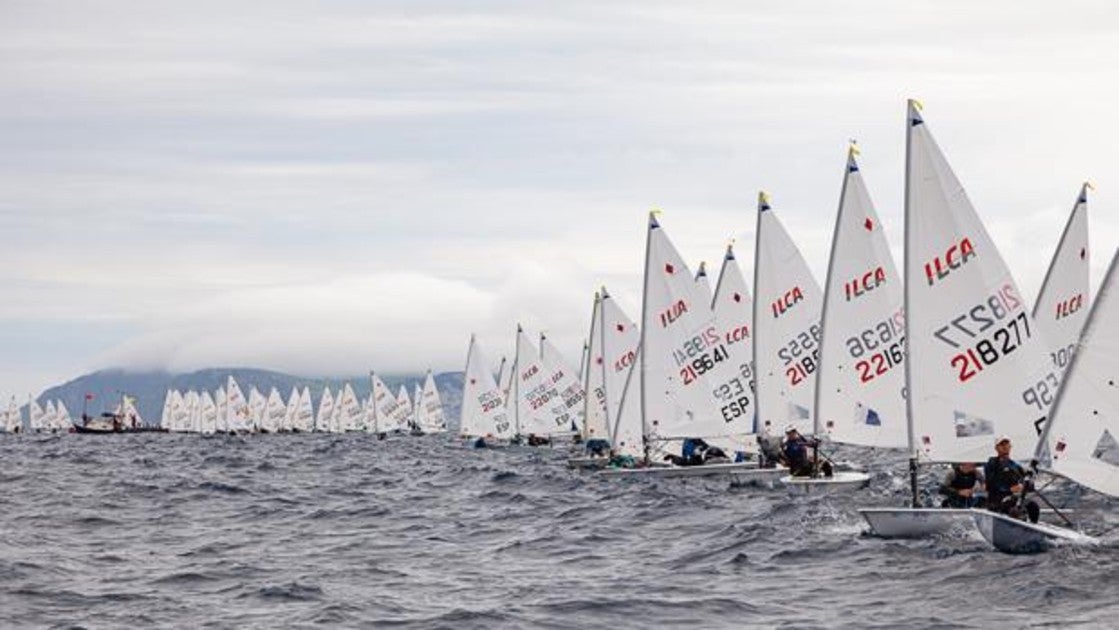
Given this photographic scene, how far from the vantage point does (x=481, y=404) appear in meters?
93.8

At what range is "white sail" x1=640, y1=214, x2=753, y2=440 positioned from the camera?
4447cm

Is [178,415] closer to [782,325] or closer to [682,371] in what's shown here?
[682,371]

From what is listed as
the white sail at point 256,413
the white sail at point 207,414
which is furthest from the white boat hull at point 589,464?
the white sail at point 207,414

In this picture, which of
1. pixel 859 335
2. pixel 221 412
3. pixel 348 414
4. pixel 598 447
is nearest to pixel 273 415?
pixel 221 412

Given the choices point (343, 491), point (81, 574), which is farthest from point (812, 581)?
point (343, 491)

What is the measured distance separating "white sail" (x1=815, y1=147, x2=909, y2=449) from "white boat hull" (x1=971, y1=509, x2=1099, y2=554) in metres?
9.42

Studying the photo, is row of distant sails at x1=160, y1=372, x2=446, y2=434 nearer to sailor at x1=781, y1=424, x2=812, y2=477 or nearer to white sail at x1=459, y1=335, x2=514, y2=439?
white sail at x1=459, y1=335, x2=514, y2=439

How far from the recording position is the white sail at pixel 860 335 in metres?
34.1

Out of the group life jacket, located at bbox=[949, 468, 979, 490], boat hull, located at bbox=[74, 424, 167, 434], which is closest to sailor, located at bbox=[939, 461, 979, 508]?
life jacket, located at bbox=[949, 468, 979, 490]

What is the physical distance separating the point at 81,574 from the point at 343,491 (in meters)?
21.2

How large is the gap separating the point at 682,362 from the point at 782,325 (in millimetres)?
3961

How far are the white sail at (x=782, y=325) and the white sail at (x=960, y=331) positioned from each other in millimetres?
14251

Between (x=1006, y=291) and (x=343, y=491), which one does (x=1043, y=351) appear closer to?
(x=1006, y=291)

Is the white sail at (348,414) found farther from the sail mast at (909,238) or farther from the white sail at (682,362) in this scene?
the sail mast at (909,238)
